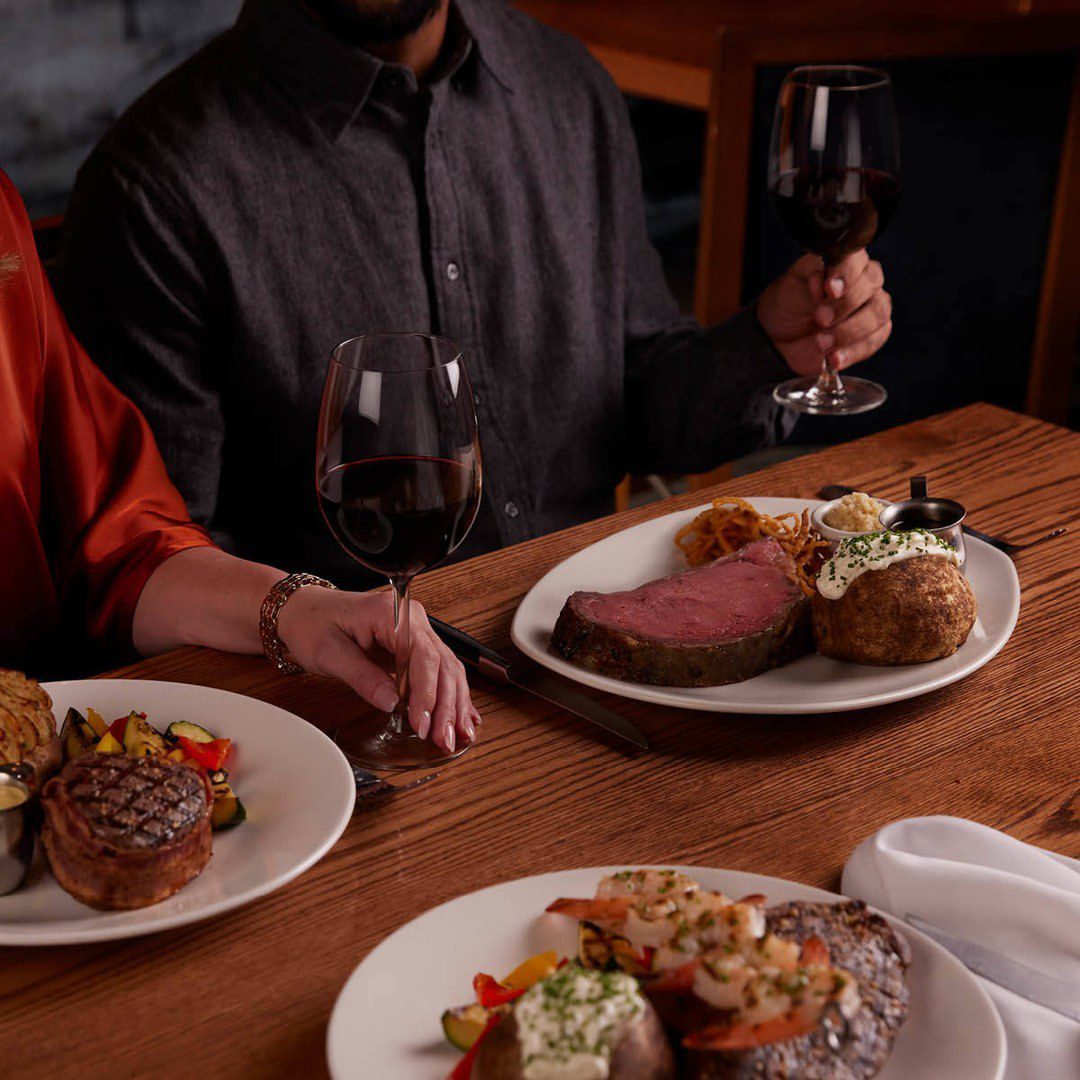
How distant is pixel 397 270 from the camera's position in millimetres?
2029

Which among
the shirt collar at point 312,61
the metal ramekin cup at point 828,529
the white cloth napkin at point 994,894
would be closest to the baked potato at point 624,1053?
the white cloth napkin at point 994,894

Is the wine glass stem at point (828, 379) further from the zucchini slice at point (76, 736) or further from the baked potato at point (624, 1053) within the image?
the baked potato at point (624, 1053)

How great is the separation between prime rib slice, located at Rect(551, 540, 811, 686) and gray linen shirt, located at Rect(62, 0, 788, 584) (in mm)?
791

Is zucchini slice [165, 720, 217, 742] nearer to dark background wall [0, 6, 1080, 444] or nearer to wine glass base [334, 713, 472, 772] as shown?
wine glass base [334, 713, 472, 772]

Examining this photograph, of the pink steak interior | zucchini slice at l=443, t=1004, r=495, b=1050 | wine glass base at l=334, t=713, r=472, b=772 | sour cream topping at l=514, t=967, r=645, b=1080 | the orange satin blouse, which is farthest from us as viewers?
the orange satin blouse

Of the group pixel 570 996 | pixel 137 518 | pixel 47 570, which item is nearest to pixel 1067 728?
pixel 570 996

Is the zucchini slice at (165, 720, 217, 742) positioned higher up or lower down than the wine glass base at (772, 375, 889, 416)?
lower down

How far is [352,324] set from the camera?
202cm

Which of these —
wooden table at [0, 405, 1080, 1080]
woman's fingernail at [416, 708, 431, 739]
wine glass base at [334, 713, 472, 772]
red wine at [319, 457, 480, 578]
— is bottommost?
wine glass base at [334, 713, 472, 772]

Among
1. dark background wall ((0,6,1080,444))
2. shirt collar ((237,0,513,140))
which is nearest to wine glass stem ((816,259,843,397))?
shirt collar ((237,0,513,140))

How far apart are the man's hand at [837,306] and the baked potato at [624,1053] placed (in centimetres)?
127

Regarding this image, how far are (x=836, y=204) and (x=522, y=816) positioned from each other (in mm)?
967

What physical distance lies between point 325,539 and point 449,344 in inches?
40.7

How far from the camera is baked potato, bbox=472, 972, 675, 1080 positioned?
0.69 m
